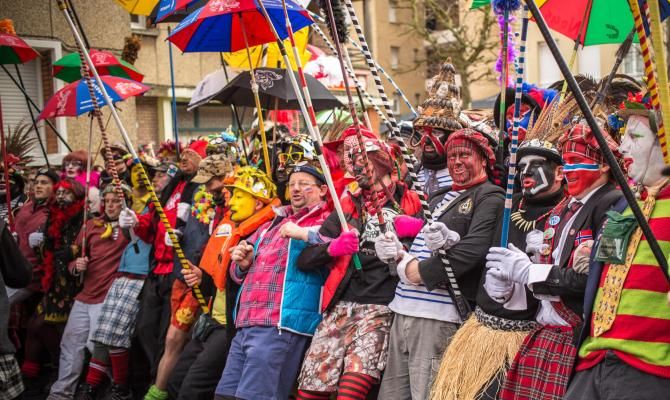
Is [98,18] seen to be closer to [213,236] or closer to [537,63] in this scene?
[213,236]

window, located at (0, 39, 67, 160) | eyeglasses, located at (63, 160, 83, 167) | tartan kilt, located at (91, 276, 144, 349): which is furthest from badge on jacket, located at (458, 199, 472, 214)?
window, located at (0, 39, 67, 160)

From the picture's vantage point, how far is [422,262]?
430cm

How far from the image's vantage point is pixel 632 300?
3109 mm

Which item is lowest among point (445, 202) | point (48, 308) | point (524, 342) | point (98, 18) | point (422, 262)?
point (48, 308)

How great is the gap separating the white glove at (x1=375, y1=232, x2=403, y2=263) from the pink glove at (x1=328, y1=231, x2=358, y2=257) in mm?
266

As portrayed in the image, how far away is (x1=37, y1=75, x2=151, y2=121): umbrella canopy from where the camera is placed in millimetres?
7734

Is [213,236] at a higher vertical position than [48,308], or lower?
higher

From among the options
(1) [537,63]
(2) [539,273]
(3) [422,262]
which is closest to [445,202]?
(3) [422,262]

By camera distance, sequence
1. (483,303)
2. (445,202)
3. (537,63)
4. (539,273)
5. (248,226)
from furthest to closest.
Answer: (537,63), (248,226), (445,202), (483,303), (539,273)

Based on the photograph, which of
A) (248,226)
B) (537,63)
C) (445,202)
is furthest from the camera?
(537,63)

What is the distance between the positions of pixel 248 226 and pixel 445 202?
168 cm

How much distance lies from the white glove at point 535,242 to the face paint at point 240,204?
233 centimetres

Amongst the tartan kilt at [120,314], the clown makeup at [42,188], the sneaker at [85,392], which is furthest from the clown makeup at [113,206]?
the sneaker at [85,392]

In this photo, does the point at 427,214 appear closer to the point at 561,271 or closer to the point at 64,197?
the point at 561,271
